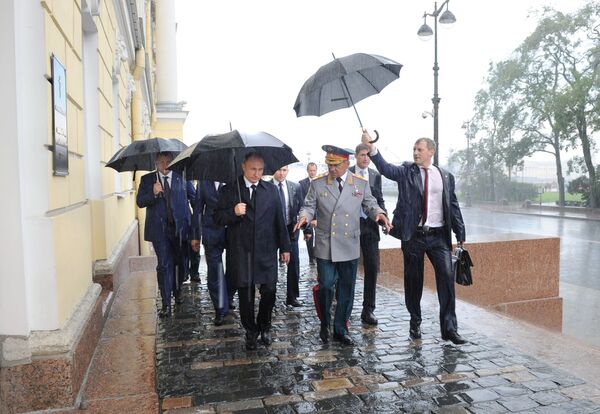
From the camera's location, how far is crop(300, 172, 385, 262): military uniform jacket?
198 inches

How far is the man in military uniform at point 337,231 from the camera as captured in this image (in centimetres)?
504

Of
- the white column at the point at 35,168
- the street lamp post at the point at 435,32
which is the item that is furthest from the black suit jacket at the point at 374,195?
the street lamp post at the point at 435,32

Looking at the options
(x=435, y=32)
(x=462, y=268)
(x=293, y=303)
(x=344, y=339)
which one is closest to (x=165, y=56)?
(x=435, y=32)

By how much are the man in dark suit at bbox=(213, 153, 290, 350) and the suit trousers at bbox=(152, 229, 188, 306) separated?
1432 mm

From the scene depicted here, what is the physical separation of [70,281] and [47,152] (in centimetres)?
96

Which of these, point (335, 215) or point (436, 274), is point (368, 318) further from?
point (335, 215)

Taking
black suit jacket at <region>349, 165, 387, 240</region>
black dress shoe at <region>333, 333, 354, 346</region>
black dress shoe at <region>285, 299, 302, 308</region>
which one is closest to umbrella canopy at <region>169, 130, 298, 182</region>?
black suit jacket at <region>349, 165, 387, 240</region>

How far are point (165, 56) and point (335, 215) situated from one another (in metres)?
23.7

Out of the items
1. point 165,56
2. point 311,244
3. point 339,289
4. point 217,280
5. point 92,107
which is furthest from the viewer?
point 165,56

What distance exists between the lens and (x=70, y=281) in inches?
155

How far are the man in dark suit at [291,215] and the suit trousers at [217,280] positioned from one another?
3.16 feet

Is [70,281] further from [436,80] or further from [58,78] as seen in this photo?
[436,80]

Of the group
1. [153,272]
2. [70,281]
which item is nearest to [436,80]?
[153,272]

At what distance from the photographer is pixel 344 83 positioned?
542cm
